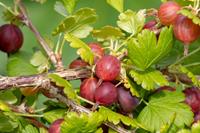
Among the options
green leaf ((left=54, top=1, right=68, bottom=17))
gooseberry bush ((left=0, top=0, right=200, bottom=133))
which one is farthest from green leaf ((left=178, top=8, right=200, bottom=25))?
green leaf ((left=54, top=1, right=68, bottom=17))

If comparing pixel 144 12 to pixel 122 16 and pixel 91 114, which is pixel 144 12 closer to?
pixel 122 16

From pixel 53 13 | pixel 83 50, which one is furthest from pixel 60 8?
pixel 53 13

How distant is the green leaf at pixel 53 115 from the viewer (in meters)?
0.71

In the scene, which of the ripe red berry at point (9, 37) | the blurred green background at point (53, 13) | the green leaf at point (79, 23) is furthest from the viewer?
the blurred green background at point (53, 13)

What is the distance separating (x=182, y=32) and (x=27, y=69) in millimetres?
234

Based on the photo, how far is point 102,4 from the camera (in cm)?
109

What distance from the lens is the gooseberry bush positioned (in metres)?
0.64

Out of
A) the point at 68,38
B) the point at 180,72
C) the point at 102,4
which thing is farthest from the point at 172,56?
the point at 102,4

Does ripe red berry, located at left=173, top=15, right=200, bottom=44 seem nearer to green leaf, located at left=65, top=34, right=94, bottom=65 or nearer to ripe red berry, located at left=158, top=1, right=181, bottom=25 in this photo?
ripe red berry, located at left=158, top=1, right=181, bottom=25

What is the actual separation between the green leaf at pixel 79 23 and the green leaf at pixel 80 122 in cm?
15

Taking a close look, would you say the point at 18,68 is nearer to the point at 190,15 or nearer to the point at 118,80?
the point at 118,80

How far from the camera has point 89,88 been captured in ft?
2.17

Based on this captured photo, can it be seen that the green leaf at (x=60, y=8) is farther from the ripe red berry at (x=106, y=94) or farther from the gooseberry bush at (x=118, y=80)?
the ripe red berry at (x=106, y=94)

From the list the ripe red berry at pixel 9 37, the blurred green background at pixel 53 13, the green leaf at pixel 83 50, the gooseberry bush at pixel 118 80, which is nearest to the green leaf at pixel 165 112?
the gooseberry bush at pixel 118 80
